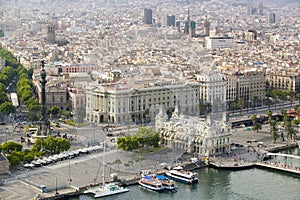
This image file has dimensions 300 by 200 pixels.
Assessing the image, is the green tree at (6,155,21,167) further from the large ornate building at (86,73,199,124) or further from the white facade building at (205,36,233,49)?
the white facade building at (205,36,233,49)

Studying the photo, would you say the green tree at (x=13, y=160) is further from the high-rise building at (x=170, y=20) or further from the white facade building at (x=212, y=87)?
the high-rise building at (x=170, y=20)

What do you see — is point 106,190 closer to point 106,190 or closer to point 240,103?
point 106,190

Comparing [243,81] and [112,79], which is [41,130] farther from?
[243,81]

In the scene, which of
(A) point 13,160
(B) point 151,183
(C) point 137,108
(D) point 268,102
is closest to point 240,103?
(D) point 268,102

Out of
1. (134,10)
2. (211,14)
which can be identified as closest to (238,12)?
(211,14)

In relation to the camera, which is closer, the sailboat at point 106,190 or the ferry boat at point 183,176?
the sailboat at point 106,190

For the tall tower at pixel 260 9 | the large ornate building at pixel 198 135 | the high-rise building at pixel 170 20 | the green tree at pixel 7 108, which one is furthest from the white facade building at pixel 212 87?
the tall tower at pixel 260 9
